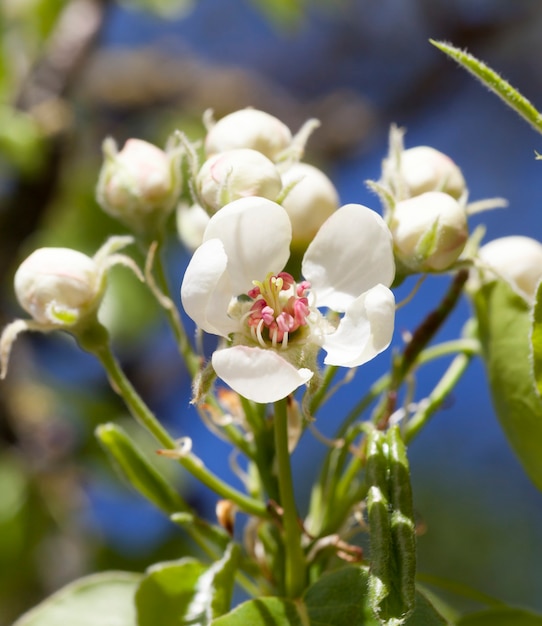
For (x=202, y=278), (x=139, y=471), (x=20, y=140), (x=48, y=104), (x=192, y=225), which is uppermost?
(x=48, y=104)

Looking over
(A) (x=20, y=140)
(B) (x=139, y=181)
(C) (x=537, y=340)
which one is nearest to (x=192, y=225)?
(B) (x=139, y=181)

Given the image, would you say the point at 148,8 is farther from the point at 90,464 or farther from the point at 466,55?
the point at 466,55

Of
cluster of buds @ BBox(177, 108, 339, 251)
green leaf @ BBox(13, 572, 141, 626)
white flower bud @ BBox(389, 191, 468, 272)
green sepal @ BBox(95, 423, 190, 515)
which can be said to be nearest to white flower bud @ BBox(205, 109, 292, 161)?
cluster of buds @ BBox(177, 108, 339, 251)

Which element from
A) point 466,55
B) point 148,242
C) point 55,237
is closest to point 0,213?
point 55,237

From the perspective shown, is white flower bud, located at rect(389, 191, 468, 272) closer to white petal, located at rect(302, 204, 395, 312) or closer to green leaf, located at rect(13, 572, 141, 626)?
white petal, located at rect(302, 204, 395, 312)

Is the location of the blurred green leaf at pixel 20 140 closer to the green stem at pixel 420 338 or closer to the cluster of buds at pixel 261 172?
the cluster of buds at pixel 261 172

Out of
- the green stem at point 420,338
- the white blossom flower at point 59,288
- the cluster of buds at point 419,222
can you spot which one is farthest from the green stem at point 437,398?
the white blossom flower at point 59,288

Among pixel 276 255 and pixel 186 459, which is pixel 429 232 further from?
pixel 186 459
